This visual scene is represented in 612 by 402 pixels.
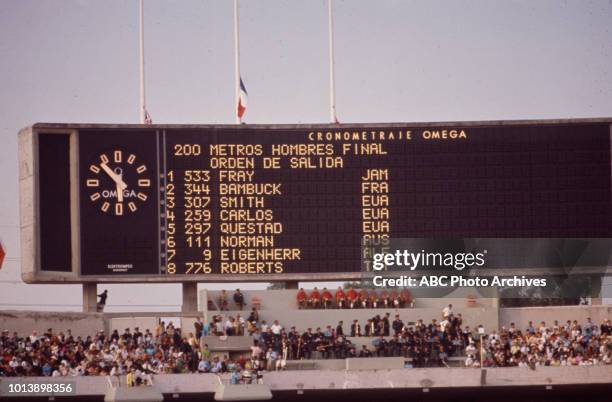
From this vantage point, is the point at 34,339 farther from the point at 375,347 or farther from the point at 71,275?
the point at 375,347

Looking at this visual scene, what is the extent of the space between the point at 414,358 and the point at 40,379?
10.7 metres

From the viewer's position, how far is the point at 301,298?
4756 cm

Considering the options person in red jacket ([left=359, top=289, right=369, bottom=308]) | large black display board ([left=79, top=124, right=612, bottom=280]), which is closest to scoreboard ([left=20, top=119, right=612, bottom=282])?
large black display board ([left=79, top=124, right=612, bottom=280])

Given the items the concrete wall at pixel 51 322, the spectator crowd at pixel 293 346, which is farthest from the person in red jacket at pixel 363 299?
the concrete wall at pixel 51 322

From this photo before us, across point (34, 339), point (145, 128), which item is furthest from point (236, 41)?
point (34, 339)

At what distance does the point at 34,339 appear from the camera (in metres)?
45.7

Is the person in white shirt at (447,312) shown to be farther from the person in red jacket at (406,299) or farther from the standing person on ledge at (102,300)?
the standing person on ledge at (102,300)

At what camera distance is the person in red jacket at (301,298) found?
156ft

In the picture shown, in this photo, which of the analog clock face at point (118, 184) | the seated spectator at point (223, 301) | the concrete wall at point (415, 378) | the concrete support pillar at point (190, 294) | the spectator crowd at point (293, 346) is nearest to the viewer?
the concrete wall at point (415, 378)

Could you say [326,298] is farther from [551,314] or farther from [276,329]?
[551,314]

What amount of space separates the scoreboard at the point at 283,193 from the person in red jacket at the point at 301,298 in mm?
1992

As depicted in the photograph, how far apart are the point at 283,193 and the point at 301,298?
12.3 ft

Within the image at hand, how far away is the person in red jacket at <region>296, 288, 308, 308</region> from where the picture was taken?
156ft

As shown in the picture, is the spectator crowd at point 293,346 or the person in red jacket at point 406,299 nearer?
the spectator crowd at point 293,346
